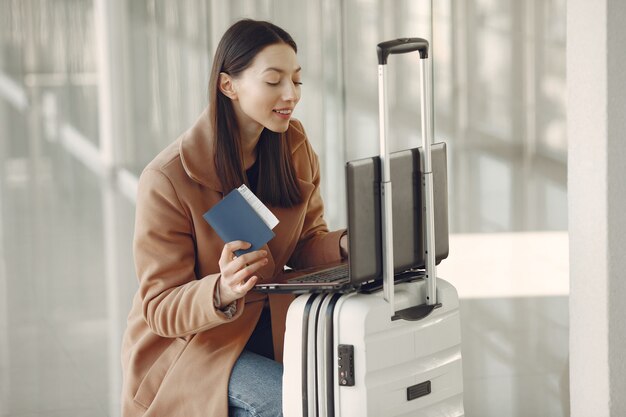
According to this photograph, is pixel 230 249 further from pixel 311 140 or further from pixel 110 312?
pixel 311 140

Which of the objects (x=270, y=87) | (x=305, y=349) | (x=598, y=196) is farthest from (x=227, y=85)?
(x=598, y=196)

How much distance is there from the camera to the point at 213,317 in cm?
236

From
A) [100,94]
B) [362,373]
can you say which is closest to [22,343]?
[362,373]

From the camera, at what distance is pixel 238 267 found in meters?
2.28

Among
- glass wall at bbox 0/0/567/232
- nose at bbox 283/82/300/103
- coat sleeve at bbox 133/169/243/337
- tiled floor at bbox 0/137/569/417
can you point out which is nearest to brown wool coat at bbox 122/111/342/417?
coat sleeve at bbox 133/169/243/337

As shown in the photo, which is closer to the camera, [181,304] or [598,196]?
[181,304]

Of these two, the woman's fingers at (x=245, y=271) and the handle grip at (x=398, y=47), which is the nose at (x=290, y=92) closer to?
the handle grip at (x=398, y=47)

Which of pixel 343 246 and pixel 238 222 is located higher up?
pixel 238 222

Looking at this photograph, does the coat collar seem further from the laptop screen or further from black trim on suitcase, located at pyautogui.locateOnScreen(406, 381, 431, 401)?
black trim on suitcase, located at pyautogui.locateOnScreen(406, 381, 431, 401)

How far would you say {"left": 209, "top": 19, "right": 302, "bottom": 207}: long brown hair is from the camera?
2545mm

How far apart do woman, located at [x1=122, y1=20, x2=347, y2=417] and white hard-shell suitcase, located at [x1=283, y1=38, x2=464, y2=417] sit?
22cm

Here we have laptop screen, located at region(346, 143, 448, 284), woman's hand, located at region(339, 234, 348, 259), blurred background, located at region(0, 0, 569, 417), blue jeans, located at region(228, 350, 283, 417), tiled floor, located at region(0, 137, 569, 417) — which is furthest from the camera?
blurred background, located at region(0, 0, 569, 417)

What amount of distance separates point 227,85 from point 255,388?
73cm

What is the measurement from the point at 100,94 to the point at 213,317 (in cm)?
908
